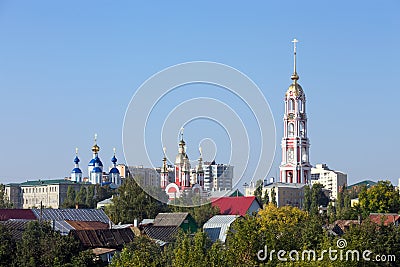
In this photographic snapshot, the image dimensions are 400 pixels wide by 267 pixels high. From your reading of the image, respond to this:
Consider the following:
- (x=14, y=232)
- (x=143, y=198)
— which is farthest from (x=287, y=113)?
(x=14, y=232)

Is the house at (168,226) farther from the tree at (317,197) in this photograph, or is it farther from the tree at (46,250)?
the tree at (317,197)

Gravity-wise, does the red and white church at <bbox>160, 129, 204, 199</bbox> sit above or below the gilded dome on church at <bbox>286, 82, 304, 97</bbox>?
below

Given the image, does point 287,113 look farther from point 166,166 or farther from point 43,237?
point 43,237

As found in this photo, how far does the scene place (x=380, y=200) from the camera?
5662 centimetres

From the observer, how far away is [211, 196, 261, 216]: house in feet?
186

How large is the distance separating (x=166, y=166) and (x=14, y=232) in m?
36.2

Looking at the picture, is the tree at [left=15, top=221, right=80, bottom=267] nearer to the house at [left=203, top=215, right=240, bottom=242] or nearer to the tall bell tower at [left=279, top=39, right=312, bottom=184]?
the house at [left=203, top=215, right=240, bottom=242]

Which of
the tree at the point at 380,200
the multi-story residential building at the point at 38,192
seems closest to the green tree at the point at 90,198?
the multi-story residential building at the point at 38,192

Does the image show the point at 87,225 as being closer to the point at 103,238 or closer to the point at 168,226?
the point at 168,226

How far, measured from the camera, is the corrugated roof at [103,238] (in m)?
34.7

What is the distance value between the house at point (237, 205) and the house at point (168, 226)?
10.00 meters

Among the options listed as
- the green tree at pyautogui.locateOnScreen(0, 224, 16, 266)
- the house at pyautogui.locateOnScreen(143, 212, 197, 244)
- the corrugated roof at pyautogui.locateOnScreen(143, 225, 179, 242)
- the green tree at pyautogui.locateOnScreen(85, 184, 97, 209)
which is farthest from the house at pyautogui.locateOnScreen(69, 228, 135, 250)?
the green tree at pyautogui.locateOnScreen(85, 184, 97, 209)

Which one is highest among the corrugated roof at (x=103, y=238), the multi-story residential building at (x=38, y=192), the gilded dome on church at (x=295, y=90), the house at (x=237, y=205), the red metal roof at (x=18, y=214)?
the gilded dome on church at (x=295, y=90)

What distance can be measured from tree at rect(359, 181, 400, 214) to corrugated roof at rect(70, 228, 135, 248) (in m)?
22.4
